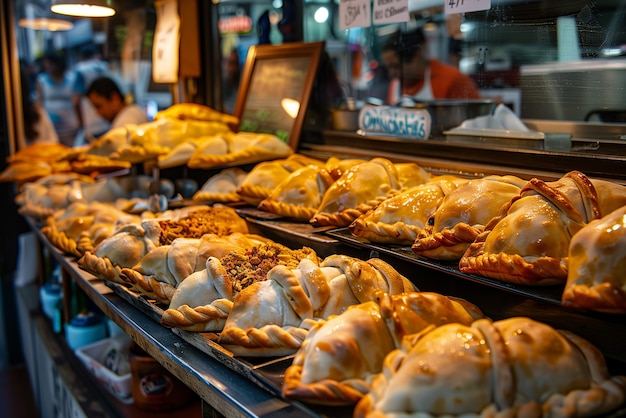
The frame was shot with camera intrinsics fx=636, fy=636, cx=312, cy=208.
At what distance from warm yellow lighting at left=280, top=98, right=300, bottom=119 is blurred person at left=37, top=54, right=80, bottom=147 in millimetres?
4130

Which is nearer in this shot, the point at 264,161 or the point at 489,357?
the point at 489,357

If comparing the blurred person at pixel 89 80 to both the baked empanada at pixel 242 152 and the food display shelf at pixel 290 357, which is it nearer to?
the baked empanada at pixel 242 152

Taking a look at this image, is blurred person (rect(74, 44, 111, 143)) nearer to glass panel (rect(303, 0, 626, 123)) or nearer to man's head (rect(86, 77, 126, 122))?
man's head (rect(86, 77, 126, 122))

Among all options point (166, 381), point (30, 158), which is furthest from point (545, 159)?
point (30, 158)

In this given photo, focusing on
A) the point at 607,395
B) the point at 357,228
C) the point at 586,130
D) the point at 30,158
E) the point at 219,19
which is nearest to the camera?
the point at 607,395

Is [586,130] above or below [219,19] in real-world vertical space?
below

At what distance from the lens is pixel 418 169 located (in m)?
2.27

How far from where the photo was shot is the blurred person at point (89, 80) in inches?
279

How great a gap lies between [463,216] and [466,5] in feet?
3.04

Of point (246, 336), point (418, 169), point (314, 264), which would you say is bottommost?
point (246, 336)

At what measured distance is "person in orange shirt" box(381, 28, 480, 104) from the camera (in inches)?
147

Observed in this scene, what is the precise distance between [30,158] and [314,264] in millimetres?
3799

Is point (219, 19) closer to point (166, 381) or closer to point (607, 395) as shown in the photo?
point (166, 381)

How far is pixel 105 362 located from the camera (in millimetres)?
3197
